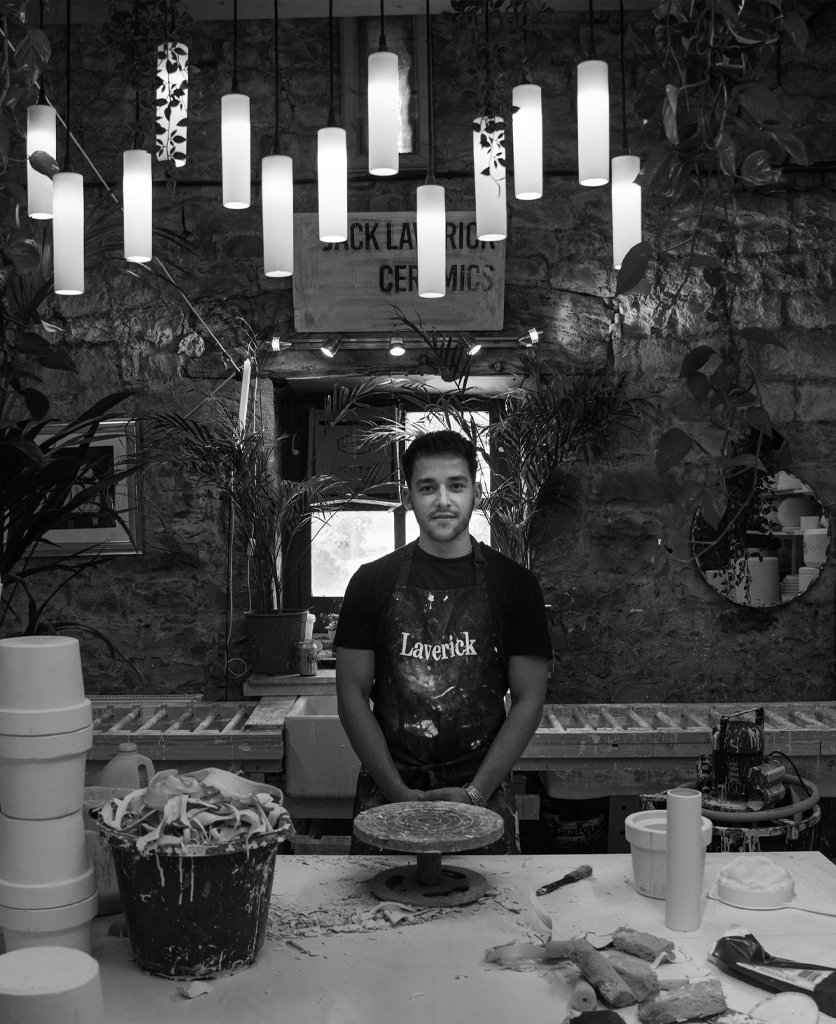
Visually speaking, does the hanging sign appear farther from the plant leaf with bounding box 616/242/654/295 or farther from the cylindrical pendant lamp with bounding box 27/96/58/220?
the plant leaf with bounding box 616/242/654/295

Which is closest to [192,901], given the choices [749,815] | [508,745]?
[508,745]

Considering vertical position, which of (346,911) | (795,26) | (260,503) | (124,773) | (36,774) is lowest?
(346,911)

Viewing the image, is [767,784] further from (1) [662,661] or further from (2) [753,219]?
(2) [753,219]

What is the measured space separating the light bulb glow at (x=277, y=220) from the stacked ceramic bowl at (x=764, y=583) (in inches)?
99.6

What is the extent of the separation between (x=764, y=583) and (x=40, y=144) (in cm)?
333

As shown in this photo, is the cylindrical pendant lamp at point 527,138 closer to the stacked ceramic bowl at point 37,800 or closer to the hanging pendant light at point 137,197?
the hanging pendant light at point 137,197

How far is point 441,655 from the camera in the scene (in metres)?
2.96

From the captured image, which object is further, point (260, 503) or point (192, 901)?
point (260, 503)

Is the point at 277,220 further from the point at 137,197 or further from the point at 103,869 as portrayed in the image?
the point at 103,869

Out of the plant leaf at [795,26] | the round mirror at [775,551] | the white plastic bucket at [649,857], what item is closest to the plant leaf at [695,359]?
the plant leaf at [795,26]

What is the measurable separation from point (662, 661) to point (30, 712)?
11.4 feet

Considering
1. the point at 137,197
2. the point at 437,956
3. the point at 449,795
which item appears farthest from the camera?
the point at 137,197

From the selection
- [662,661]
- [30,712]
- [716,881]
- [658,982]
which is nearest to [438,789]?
[716,881]

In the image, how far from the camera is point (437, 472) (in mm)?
2918
